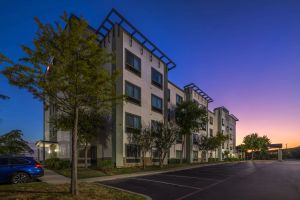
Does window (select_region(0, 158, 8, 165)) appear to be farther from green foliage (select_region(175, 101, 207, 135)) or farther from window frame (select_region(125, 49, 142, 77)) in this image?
green foliage (select_region(175, 101, 207, 135))

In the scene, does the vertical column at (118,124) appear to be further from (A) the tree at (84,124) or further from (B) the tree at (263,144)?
(B) the tree at (263,144)

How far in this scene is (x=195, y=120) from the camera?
3672 centimetres

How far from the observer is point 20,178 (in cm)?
1296

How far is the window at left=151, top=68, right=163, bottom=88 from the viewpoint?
3306 cm

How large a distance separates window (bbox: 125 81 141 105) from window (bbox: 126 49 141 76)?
1796mm

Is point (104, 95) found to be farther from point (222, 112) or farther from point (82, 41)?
point (222, 112)

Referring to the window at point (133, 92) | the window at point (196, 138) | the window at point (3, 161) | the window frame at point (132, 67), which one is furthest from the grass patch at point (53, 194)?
the window at point (196, 138)

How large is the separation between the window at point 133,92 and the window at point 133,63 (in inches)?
70.7

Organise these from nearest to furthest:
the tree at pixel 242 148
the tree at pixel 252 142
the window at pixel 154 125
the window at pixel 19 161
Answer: the window at pixel 19 161
the window at pixel 154 125
the tree at pixel 252 142
the tree at pixel 242 148

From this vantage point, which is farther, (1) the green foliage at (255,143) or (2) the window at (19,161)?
(1) the green foliage at (255,143)

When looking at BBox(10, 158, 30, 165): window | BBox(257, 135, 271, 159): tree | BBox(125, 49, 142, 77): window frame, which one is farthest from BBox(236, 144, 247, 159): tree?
BBox(10, 158, 30, 165): window

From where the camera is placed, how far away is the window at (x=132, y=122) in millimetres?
26531

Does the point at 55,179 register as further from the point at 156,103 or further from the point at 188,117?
the point at 188,117

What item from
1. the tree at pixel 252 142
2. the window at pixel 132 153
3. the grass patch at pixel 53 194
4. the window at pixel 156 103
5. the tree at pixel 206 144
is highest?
the window at pixel 156 103
